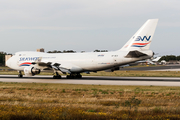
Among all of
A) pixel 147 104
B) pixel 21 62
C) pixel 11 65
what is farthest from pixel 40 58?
pixel 147 104

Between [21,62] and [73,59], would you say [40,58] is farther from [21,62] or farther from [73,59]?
[73,59]

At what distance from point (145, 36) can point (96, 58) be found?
8247 millimetres

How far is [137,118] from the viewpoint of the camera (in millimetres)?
10164

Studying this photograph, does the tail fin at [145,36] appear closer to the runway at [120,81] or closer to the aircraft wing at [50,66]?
the runway at [120,81]

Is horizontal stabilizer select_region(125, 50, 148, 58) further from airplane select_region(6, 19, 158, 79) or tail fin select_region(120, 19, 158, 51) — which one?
tail fin select_region(120, 19, 158, 51)

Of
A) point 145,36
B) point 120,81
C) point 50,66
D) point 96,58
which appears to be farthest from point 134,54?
point 50,66

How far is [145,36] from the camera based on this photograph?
116ft

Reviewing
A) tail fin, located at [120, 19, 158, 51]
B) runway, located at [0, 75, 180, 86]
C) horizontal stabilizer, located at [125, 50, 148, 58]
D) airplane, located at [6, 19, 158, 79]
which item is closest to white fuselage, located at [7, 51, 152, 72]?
airplane, located at [6, 19, 158, 79]

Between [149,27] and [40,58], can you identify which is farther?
[40,58]

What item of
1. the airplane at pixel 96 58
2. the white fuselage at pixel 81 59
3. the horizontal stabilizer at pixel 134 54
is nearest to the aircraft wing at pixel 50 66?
the airplane at pixel 96 58

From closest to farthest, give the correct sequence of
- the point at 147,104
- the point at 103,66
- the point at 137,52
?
1. the point at 147,104
2. the point at 137,52
3. the point at 103,66

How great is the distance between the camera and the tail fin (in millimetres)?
35250

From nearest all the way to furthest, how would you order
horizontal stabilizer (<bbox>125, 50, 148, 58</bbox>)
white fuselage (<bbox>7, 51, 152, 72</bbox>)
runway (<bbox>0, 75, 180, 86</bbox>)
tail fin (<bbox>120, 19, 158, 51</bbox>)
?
runway (<bbox>0, 75, 180, 86</bbox>), horizontal stabilizer (<bbox>125, 50, 148, 58</bbox>), tail fin (<bbox>120, 19, 158, 51</bbox>), white fuselage (<bbox>7, 51, 152, 72</bbox>)

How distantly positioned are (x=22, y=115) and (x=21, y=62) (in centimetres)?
3486
